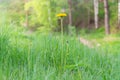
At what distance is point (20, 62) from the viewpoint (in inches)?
148

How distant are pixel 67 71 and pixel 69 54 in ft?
2.05

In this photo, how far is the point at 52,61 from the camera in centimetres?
379

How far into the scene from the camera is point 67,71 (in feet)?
10.9

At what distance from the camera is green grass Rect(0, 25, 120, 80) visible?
10.3ft

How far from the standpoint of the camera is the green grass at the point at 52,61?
123 inches

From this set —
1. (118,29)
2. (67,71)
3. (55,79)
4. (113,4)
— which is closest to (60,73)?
(67,71)

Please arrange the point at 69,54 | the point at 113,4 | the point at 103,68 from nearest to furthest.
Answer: the point at 103,68 → the point at 69,54 → the point at 113,4

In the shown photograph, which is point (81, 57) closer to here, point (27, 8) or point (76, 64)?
point (76, 64)

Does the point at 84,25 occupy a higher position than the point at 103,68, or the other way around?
the point at 103,68

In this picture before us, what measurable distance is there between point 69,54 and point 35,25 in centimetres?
1916

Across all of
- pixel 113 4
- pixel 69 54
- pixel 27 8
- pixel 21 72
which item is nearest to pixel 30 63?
pixel 21 72

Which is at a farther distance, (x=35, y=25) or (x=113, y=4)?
(x=113, y=4)

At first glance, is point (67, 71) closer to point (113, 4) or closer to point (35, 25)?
point (35, 25)

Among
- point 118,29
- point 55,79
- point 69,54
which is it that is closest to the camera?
point 55,79
